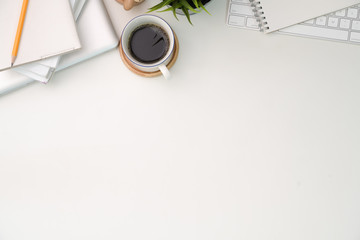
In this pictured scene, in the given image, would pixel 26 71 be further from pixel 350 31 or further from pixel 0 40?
pixel 350 31

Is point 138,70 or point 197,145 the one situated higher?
point 138,70

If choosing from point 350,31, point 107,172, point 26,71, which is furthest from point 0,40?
point 350,31

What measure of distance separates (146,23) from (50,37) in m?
0.17

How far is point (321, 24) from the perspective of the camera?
67cm

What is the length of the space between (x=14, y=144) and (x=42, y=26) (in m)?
0.22

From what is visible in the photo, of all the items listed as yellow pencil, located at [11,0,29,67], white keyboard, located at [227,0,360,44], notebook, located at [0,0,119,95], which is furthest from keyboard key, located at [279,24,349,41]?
yellow pencil, located at [11,0,29,67]

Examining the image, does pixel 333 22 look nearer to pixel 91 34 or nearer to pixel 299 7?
pixel 299 7

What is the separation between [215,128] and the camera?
0.68m

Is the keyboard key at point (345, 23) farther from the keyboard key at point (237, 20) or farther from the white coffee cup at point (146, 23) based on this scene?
the white coffee cup at point (146, 23)

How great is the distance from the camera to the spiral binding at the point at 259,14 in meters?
0.66

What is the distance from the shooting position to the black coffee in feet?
2.10

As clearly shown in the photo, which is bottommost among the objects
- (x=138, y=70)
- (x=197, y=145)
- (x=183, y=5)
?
(x=197, y=145)

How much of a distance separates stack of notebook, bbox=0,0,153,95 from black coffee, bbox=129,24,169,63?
0.12 feet

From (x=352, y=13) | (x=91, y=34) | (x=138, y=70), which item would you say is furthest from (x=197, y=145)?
(x=352, y=13)
